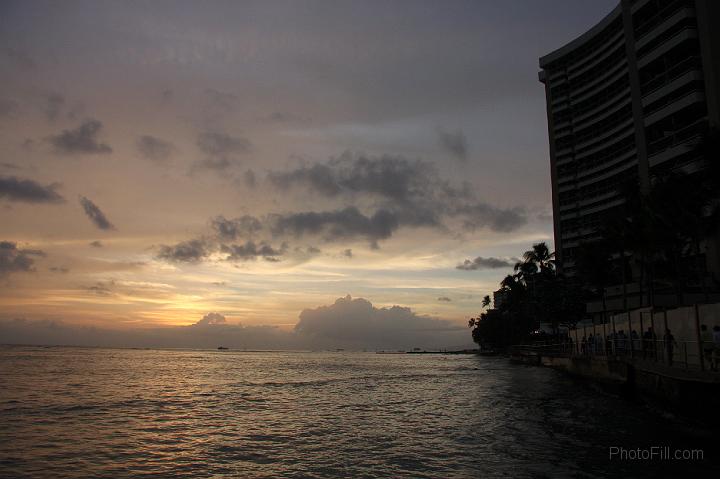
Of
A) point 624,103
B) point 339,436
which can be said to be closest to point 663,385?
point 339,436

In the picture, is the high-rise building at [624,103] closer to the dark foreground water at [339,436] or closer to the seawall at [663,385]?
the seawall at [663,385]

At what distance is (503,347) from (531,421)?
145673 millimetres

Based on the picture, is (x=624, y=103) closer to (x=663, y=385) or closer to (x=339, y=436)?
(x=663, y=385)

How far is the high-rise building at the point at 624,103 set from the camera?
184ft

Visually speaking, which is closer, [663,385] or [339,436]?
[339,436]

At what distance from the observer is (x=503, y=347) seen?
533ft

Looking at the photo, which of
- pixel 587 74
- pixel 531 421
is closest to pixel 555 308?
pixel 587 74

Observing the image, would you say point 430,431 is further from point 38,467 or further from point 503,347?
point 503,347

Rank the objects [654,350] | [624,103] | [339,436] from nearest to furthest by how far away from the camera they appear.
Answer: [339,436] < [654,350] < [624,103]

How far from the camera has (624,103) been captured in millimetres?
93750

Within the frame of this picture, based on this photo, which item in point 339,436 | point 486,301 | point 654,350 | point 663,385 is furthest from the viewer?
point 486,301

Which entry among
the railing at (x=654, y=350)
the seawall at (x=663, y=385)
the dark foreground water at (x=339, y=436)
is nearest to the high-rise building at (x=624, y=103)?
the railing at (x=654, y=350)

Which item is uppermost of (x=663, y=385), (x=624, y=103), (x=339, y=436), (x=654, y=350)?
(x=624, y=103)

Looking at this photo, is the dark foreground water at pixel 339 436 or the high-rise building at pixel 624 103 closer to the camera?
the dark foreground water at pixel 339 436
